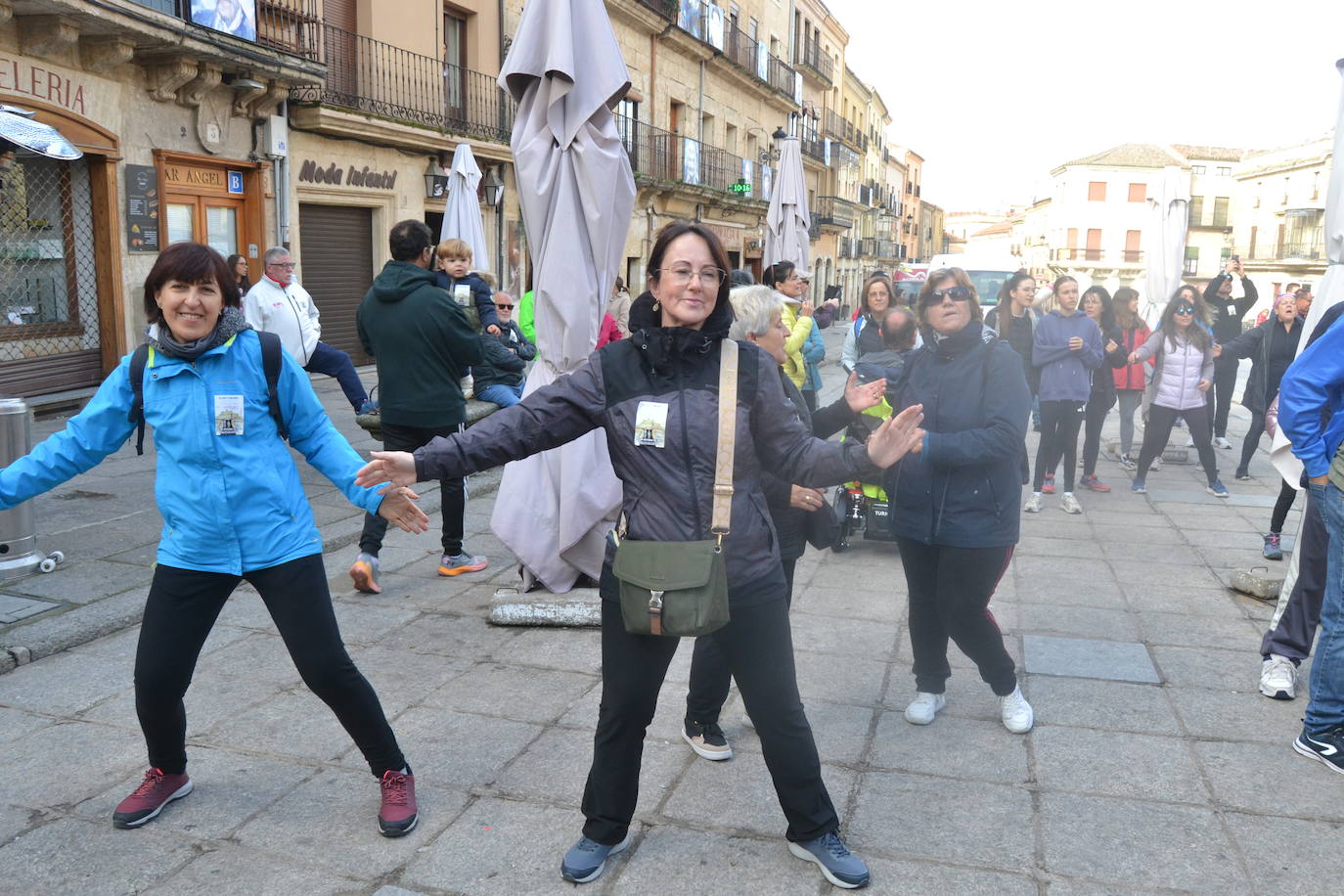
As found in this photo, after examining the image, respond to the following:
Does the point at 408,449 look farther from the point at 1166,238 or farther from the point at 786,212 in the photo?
the point at 1166,238

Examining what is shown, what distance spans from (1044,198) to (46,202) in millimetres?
84059

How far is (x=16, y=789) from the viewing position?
334 cm

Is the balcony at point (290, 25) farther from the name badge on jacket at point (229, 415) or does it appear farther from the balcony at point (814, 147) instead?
the balcony at point (814, 147)

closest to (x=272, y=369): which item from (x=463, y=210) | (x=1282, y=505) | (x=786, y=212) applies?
(x=1282, y=505)

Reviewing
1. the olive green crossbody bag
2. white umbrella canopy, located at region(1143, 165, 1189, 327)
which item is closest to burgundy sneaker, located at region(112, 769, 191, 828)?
the olive green crossbody bag

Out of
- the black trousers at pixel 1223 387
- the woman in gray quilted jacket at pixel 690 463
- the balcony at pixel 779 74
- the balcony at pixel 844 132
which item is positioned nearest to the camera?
the woman in gray quilted jacket at pixel 690 463

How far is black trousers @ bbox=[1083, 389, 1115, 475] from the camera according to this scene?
8.68 m

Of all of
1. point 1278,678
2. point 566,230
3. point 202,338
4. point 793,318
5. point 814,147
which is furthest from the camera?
point 814,147

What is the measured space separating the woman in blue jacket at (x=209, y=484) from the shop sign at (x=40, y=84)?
9137 mm

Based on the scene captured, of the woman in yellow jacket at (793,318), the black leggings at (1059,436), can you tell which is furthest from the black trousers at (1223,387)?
the woman in yellow jacket at (793,318)

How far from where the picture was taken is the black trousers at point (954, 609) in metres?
3.79

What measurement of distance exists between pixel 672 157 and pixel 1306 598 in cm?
2374

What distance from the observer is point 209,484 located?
297 cm

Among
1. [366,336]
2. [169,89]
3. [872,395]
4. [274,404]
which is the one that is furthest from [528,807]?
[169,89]
